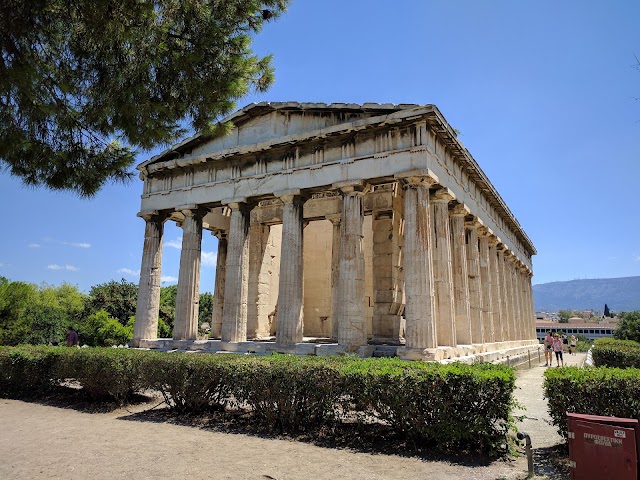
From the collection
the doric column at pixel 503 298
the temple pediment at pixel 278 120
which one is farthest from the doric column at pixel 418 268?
the doric column at pixel 503 298

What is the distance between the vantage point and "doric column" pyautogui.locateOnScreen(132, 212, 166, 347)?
58.9 ft

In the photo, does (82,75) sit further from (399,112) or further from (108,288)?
(108,288)

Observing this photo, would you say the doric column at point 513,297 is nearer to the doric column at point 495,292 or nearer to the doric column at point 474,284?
the doric column at point 495,292

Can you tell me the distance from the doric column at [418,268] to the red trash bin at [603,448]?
7207 mm

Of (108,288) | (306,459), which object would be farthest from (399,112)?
(108,288)

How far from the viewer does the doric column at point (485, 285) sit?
20.2 m

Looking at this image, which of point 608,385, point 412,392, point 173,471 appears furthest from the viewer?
point 412,392

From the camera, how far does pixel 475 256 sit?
61.7 feet

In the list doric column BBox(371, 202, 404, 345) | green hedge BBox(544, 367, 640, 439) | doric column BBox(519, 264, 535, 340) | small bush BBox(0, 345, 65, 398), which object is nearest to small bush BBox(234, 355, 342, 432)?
green hedge BBox(544, 367, 640, 439)

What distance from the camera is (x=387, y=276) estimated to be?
17469 millimetres

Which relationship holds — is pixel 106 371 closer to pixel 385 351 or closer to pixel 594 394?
pixel 385 351

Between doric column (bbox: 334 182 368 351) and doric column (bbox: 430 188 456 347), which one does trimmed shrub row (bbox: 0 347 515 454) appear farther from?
doric column (bbox: 430 188 456 347)

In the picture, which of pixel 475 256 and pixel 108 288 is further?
pixel 108 288

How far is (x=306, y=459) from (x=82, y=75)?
270 inches
